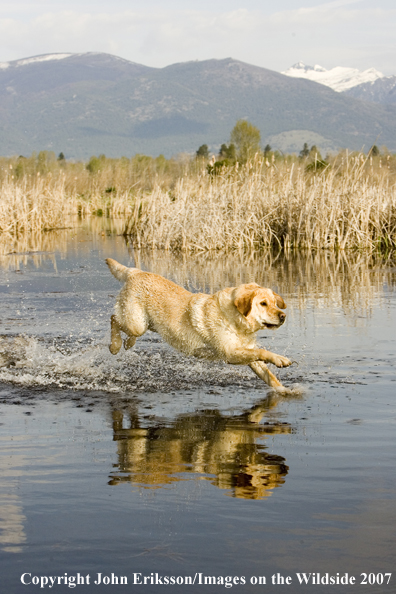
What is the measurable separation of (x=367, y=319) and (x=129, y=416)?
482 cm

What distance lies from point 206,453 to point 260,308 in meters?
1.68

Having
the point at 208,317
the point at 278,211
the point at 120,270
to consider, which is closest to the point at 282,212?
the point at 278,211

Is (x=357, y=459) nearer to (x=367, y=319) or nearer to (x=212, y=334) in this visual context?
(x=212, y=334)

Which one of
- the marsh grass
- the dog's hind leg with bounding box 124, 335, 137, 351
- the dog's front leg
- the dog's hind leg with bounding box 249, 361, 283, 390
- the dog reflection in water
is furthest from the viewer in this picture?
the marsh grass

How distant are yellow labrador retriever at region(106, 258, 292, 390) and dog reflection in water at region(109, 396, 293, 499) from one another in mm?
620

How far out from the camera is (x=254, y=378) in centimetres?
667

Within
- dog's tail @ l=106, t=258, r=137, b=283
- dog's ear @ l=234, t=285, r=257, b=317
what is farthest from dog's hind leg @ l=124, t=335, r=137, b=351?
dog's ear @ l=234, t=285, r=257, b=317

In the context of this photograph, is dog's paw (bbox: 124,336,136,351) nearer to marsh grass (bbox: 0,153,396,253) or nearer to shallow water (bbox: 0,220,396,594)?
shallow water (bbox: 0,220,396,594)

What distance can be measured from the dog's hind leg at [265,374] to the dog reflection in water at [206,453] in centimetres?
49

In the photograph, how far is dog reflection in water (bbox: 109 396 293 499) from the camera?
13.2 ft

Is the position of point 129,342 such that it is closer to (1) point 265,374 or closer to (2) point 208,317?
(2) point 208,317

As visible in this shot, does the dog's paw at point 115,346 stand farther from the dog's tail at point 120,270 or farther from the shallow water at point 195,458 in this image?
the dog's tail at point 120,270

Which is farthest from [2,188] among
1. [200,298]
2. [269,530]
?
[269,530]

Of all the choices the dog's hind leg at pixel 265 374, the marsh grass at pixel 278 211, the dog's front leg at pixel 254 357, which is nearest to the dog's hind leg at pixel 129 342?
the dog's front leg at pixel 254 357
